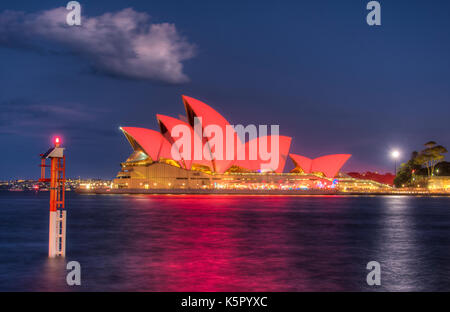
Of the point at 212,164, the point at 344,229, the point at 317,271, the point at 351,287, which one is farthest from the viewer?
the point at 212,164

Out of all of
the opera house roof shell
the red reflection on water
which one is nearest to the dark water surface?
the red reflection on water

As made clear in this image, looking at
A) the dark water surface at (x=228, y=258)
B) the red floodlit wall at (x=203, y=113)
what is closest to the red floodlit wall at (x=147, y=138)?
the red floodlit wall at (x=203, y=113)

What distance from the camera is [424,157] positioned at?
4200 inches

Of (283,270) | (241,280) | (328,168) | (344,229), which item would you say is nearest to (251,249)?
(283,270)

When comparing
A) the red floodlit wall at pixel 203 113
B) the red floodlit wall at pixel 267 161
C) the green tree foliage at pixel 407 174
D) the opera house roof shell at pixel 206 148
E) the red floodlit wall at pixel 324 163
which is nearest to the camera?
the red floodlit wall at pixel 203 113

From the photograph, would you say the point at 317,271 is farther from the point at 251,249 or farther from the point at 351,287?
the point at 251,249

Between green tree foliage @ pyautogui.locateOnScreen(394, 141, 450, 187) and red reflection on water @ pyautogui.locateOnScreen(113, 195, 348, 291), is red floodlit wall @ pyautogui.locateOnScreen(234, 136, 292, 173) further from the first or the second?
red reflection on water @ pyautogui.locateOnScreen(113, 195, 348, 291)

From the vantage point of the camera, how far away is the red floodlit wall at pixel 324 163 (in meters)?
110

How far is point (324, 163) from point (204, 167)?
3226 centimetres

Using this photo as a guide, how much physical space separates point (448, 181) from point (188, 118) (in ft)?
207

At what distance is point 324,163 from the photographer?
110 m

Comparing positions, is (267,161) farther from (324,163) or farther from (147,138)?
(147,138)

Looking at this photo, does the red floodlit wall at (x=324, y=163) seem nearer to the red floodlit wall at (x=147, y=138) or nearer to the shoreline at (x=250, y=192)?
the shoreline at (x=250, y=192)

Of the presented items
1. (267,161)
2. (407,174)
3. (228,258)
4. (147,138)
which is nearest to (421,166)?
(407,174)
